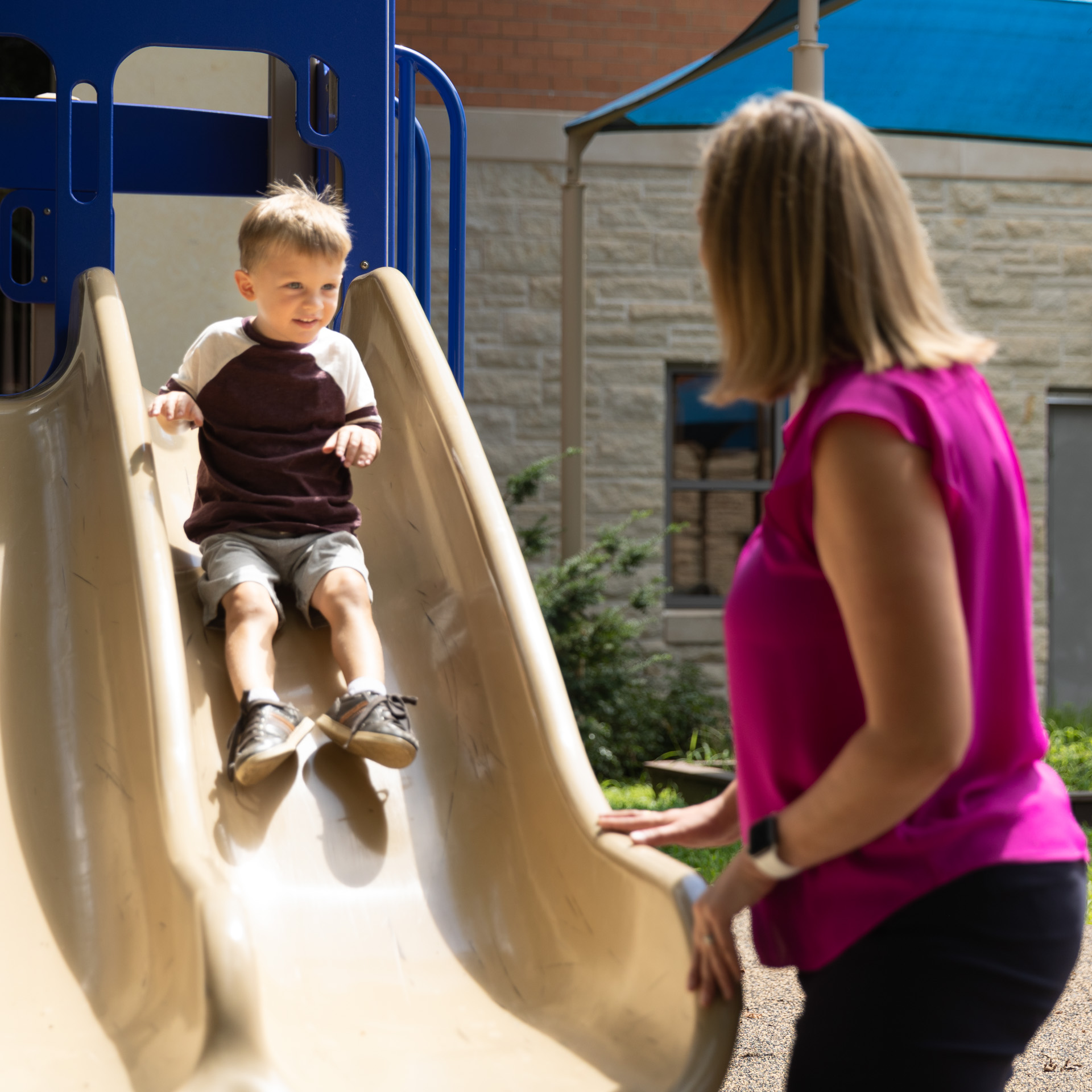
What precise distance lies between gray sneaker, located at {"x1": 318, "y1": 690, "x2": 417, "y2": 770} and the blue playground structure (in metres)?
1.79

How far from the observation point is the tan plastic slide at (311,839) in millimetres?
2041

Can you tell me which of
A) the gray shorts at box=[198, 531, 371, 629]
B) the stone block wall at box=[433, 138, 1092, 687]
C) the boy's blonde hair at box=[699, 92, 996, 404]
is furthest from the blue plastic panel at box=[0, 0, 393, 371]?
the stone block wall at box=[433, 138, 1092, 687]

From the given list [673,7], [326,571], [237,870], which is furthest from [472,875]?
[673,7]

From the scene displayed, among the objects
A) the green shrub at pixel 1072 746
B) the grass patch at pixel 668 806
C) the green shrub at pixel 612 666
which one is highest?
the green shrub at pixel 612 666

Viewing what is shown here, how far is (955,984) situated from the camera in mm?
1209

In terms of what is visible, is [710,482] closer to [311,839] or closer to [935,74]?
[935,74]

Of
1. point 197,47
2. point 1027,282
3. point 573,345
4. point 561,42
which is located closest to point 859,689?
point 197,47

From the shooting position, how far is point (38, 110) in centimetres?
410

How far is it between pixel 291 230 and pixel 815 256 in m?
2.12

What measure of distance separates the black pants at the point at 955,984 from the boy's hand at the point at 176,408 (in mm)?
2348

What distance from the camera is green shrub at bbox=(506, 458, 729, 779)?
261 inches

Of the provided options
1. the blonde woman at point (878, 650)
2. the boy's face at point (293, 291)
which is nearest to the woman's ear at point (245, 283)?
the boy's face at point (293, 291)

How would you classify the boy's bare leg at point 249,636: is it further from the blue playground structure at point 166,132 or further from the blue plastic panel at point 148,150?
the blue plastic panel at point 148,150

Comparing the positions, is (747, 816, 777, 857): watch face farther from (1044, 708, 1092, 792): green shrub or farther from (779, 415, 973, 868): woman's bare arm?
(1044, 708, 1092, 792): green shrub
